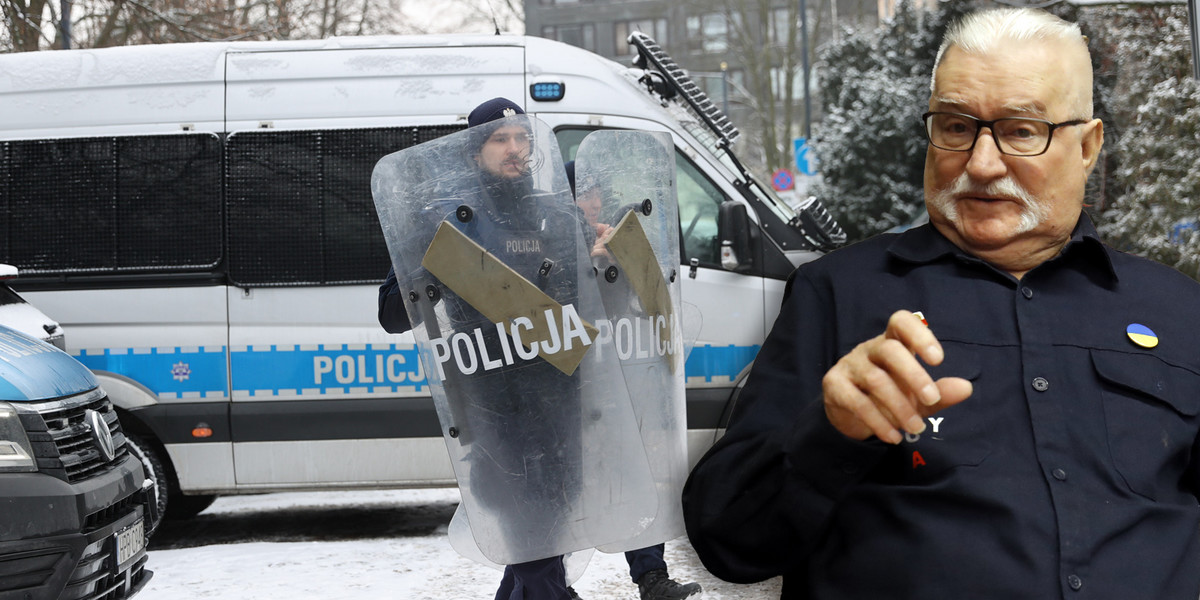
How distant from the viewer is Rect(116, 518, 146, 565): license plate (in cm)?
400

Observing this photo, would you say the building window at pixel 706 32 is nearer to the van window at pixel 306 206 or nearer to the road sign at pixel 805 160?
the road sign at pixel 805 160

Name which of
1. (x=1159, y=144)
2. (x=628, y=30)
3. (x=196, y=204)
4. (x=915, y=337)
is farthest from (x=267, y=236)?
(x=628, y=30)

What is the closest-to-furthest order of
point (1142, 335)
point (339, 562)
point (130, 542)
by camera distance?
1. point (1142, 335)
2. point (130, 542)
3. point (339, 562)

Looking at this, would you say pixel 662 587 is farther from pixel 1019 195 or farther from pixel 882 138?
pixel 882 138

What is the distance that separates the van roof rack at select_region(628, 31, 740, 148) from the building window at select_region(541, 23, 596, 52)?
57172 mm

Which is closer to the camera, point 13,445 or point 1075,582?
point 1075,582

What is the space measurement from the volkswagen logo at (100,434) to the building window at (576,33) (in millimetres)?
59834

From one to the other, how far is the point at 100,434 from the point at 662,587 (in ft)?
6.81

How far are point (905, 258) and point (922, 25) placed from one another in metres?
18.4

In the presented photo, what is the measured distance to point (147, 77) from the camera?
6.21 m

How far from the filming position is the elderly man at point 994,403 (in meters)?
1.48

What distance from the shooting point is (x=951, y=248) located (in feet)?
5.41

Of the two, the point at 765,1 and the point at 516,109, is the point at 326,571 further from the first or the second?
the point at 765,1

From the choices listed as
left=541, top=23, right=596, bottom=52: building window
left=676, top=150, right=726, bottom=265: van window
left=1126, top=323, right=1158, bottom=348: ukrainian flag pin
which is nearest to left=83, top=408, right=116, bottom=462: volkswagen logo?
left=676, top=150, right=726, bottom=265: van window
